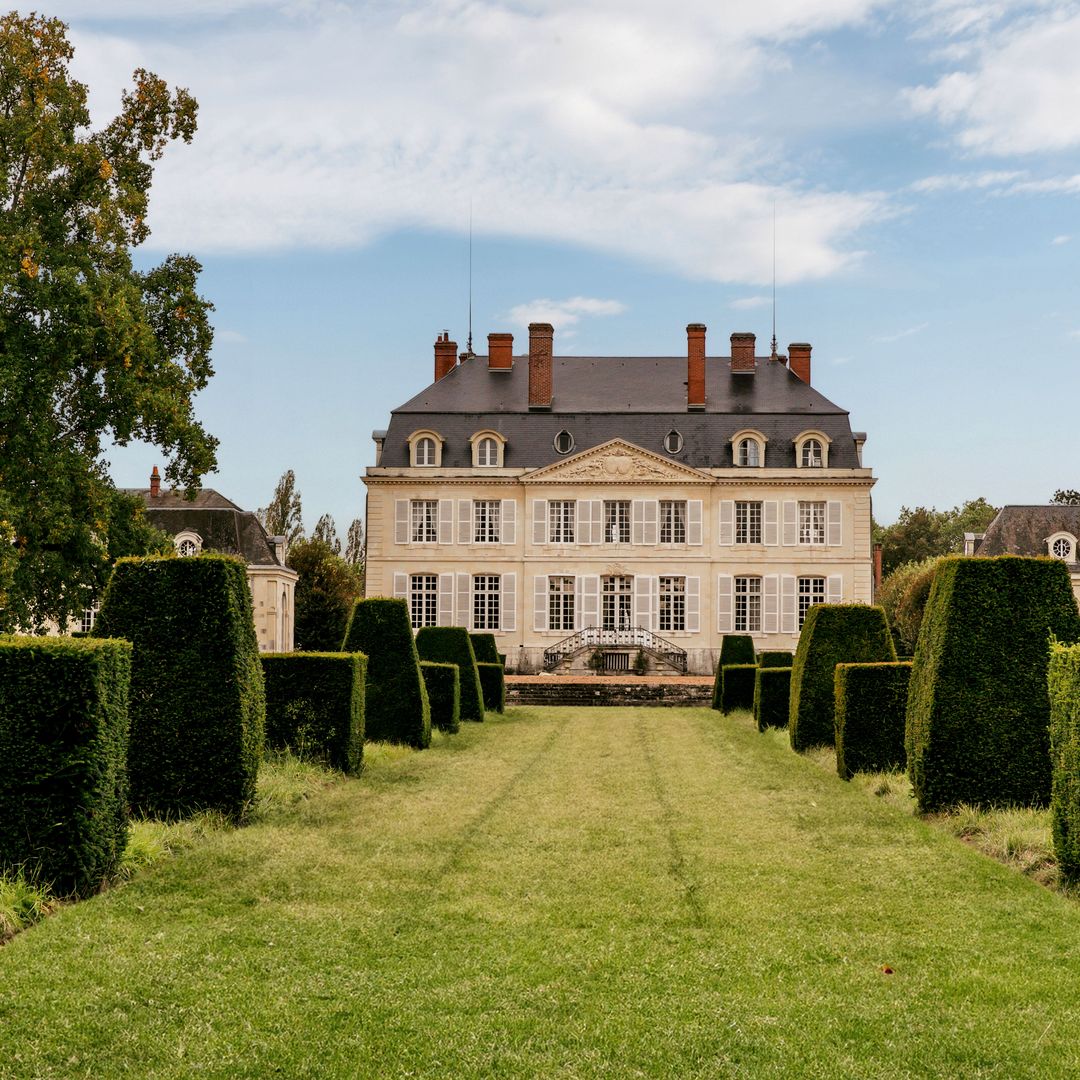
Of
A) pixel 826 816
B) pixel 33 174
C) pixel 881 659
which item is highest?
pixel 33 174

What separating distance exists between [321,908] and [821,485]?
32.8m

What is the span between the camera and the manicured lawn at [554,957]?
3.84 metres

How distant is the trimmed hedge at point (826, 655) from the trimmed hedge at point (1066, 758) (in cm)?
678

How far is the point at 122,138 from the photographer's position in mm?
18453

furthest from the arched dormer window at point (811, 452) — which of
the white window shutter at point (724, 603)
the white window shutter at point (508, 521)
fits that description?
the white window shutter at point (508, 521)

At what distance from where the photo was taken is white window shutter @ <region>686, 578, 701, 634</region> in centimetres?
3662

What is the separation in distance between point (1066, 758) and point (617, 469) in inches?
1205

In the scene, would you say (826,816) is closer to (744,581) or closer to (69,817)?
(69,817)

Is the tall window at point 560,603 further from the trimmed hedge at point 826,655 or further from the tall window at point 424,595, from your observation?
the trimmed hedge at point 826,655

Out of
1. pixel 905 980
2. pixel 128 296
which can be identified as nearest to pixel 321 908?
pixel 905 980

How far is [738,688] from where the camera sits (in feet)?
71.9

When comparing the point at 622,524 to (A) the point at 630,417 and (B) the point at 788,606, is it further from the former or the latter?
(B) the point at 788,606

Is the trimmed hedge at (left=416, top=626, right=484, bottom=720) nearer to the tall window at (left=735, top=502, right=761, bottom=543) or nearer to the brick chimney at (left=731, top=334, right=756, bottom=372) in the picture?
the tall window at (left=735, top=502, right=761, bottom=543)

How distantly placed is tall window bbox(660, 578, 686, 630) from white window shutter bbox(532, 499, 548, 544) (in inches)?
159
